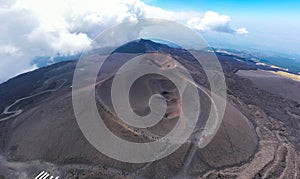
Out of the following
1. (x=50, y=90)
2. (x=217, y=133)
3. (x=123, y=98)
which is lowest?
(x=50, y=90)

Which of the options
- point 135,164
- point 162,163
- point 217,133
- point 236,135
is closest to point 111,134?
point 135,164

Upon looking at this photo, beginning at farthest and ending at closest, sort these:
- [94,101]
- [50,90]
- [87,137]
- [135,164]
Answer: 1. [50,90]
2. [94,101]
3. [87,137]
4. [135,164]

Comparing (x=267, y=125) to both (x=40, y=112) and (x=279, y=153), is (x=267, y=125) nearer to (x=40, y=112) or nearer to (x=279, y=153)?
(x=279, y=153)

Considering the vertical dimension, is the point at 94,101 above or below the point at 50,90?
above

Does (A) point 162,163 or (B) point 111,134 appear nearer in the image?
(A) point 162,163

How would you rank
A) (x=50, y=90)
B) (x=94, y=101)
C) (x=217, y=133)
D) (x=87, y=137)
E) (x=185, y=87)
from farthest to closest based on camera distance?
(x=50, y=90), (x=185, y=87), (x=94, y=101), (x=217, y=133), (x=87, y=137)

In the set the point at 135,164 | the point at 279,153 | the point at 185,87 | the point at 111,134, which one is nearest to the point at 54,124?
the point at 111,134

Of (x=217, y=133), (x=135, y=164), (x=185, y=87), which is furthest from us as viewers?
(x=185, y=87)

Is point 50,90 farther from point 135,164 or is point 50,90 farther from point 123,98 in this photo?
point 135,164

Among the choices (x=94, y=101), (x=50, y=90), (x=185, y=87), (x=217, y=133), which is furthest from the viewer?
(x=50, y=90)
